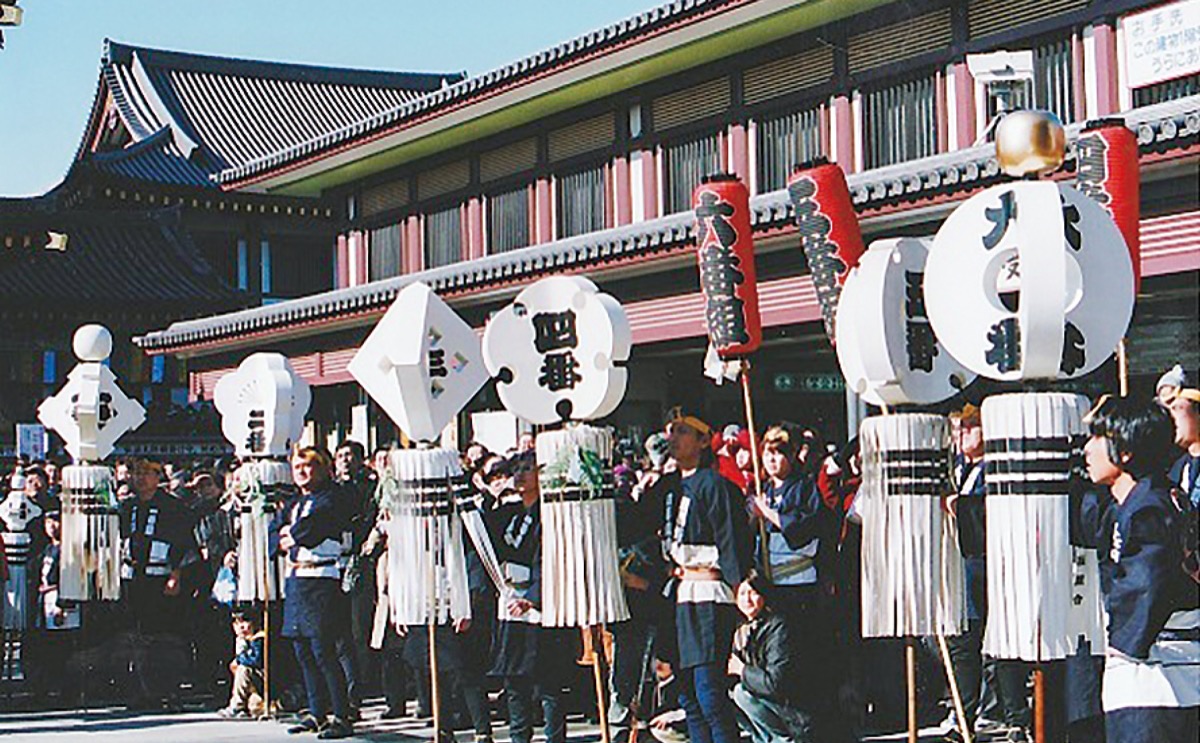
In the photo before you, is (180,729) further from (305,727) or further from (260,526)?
(260,526)

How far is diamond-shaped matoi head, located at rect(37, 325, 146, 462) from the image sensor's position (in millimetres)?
12633

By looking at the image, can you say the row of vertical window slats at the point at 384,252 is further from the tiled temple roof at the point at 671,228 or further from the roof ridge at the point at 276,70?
the roof ridge at the point at 276,70

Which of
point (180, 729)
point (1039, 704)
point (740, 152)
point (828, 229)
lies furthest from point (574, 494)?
point (740, 152)

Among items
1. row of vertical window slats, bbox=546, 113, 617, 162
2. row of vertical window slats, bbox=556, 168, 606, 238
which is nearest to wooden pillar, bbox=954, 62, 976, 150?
row of vertical window slats, bbox=546, 113, 617, 162

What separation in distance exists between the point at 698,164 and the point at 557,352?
7845 mm

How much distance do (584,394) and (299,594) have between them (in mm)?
3259

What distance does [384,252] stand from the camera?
2198 centimetres

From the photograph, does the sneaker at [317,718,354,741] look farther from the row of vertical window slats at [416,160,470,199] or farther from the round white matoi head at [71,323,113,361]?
the row of vertical window slats at [416,160,470,199]

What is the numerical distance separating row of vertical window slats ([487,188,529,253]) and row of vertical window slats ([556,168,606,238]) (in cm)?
79

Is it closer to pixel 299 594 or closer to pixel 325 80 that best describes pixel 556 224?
pixel 299 594

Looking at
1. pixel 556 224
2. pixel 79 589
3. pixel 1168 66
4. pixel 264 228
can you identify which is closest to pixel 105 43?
pixel 264 228

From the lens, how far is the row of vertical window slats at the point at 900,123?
13.6m

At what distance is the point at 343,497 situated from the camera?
10.8 meters

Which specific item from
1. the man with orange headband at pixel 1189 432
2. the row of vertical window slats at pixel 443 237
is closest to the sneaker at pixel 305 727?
the man with orange headband at pixel 1189 432
